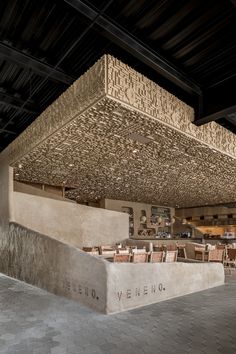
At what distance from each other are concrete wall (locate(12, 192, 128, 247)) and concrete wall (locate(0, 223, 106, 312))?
42.2 inches

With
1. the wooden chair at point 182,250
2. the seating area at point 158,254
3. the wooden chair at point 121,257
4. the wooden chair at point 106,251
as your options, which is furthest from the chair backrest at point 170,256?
the wooden chair at point 182,250

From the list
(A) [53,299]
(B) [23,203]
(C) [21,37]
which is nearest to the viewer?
(C) [21,37]

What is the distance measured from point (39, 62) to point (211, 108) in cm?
362

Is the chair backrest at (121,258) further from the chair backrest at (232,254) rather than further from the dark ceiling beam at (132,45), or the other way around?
the chair backrest at (232,254)

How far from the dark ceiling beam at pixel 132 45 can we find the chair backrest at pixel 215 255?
582 centimetres

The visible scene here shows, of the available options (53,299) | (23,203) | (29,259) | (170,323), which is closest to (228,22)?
(170,323)

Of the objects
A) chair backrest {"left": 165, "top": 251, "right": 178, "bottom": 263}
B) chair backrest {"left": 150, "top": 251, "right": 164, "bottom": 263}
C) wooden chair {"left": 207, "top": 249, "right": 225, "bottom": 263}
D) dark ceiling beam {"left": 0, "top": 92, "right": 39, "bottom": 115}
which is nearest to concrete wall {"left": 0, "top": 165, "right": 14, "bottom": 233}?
dark ceiling beam {"left": 0, "top": 92, "right": 39, "bottom": 115}

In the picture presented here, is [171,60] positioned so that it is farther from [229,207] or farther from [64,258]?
[229,207]

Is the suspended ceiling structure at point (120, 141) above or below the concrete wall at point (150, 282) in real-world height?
above

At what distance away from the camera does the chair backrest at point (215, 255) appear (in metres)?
9.22

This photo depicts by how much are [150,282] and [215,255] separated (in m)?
4.68

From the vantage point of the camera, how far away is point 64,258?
5.95m

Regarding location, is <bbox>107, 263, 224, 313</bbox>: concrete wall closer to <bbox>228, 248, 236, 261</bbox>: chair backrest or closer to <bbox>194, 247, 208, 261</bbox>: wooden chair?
<bbox>194, 247, 208, 261</bbox>: wooden chair

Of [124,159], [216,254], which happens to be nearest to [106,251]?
[124,159]
